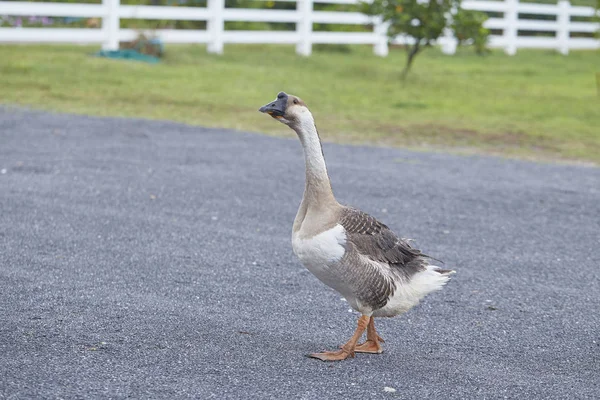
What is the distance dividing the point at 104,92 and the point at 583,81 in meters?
11.6

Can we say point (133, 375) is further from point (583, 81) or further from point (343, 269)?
point (583, 81)

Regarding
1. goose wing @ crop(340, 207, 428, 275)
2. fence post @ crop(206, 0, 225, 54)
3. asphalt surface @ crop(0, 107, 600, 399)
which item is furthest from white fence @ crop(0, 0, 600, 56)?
goose wing @ crop(340, 207, 428, 275)

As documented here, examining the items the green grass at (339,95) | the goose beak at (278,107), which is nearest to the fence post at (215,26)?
the green grass at (339,95)

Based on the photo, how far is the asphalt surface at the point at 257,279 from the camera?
14.5 feet

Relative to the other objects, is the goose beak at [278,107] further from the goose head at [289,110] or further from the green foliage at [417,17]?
the green foliage at [417,17]

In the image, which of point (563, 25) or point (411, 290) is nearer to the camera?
point (411, 290)

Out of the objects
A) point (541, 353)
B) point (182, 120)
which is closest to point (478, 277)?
point (541, 353)

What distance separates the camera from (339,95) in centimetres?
1675

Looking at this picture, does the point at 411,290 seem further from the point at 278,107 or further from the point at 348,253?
Answer: the point at 278,107

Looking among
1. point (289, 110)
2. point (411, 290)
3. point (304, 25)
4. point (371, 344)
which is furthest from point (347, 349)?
point (304, 25)

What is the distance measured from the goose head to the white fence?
14006 millimetres

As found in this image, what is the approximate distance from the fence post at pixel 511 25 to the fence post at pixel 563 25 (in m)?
2.08

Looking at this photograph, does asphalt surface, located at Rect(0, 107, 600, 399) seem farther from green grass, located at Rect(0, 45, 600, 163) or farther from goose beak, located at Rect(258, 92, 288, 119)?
green grass, located at Rect(0, 45, 600, 163)

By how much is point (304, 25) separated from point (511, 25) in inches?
300
